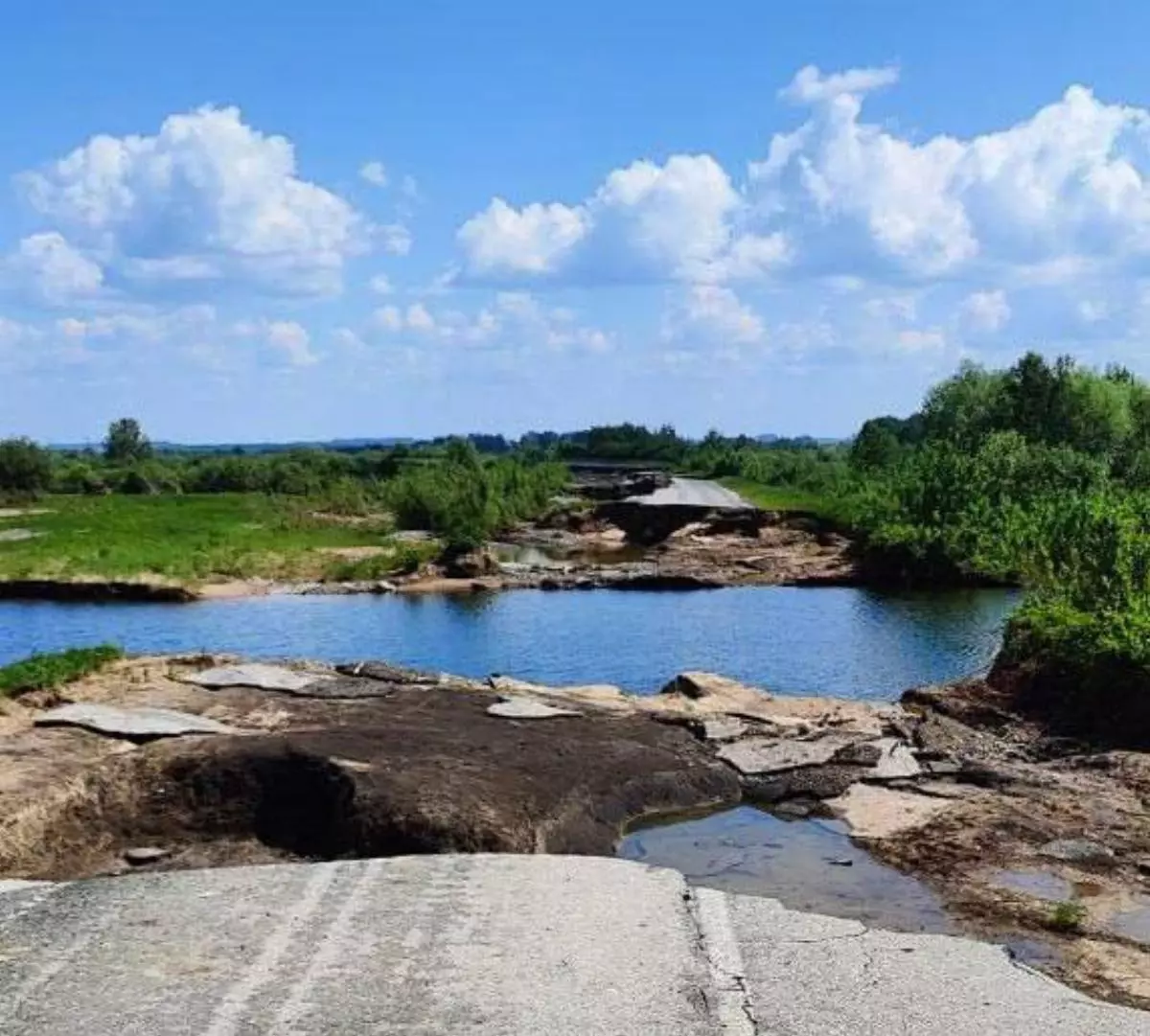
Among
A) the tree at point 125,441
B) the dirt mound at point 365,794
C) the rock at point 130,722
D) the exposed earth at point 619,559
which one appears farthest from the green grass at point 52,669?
the tree at point 125,441

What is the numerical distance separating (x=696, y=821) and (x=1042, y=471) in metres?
40.0

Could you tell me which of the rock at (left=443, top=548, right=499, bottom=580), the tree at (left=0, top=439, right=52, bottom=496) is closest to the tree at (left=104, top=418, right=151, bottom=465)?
the tree at (left=0, top=439, right=52, bottom=496)

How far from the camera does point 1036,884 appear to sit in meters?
12.8

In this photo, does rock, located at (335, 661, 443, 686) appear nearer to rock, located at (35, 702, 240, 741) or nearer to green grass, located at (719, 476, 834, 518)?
rock, located at (35, 702, 240, 741)

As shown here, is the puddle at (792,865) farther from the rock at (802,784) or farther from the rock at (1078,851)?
the rock at (1078,851)

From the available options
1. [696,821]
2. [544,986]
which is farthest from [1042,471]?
[544,986]

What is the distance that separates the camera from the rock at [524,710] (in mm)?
17870

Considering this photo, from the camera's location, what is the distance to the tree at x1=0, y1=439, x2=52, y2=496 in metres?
84.2

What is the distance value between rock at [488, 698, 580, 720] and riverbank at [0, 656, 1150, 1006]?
51 mm

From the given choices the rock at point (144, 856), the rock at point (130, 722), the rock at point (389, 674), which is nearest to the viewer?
the rock at point (144, 856)

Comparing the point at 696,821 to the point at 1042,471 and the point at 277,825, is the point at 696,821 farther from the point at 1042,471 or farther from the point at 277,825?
the point at 1042,471

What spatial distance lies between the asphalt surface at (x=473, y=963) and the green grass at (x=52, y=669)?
6.80m

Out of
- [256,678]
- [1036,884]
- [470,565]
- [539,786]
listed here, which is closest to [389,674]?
[256,678]

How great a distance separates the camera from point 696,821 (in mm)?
15273
